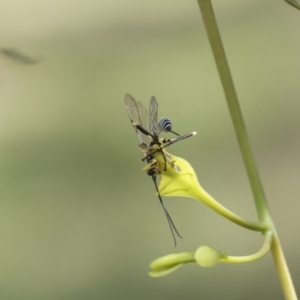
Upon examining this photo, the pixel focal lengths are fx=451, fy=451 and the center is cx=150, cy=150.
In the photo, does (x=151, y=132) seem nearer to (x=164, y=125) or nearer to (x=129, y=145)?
(x=164, y=125)

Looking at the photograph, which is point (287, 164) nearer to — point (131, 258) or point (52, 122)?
point (131, 258)

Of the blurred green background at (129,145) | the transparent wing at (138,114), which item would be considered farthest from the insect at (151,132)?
the blurred green background at (129,145)

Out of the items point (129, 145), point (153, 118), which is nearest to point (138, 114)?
point (153, 118)

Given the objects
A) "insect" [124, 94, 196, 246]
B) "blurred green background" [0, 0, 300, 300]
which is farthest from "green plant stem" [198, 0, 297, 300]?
"blurred green background" [0, 0, 300, 300]

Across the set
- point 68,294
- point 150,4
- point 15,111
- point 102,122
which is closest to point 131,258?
point 68,294

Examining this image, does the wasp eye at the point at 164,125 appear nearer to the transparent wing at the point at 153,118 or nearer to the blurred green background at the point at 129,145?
the transparent wing at the point at 153,118
